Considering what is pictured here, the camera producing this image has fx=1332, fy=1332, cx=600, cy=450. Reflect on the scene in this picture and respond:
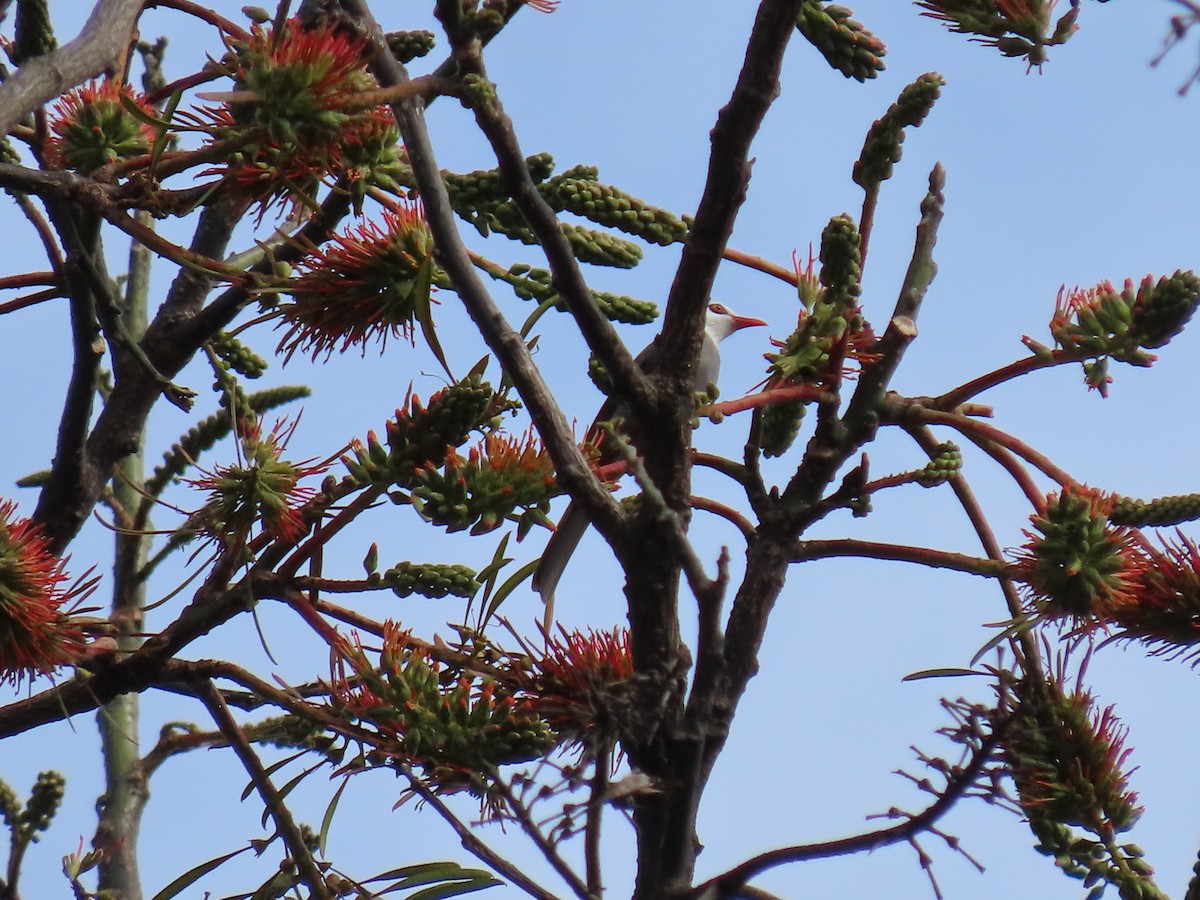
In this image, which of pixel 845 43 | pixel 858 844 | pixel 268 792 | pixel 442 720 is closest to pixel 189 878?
pixel 268 792

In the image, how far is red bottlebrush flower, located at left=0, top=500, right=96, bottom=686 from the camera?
1.58 m

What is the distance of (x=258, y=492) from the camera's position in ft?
5.13

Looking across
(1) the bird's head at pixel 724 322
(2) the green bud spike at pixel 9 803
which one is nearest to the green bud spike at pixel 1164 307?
(2) the green bud spike at pixel 9 803

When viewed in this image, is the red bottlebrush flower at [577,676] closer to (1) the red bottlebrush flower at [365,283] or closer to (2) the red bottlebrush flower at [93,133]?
(1) the red bottlebrush flower at [365,283]

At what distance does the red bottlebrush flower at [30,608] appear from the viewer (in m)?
1.58

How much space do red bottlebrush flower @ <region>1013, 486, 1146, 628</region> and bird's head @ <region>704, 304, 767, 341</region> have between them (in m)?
3.11

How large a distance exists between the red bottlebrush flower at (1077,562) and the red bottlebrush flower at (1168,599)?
55 mm

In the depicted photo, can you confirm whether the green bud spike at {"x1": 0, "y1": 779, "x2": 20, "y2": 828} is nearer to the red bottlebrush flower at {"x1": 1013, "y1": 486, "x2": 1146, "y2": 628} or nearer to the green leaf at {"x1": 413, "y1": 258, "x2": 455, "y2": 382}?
the green leaf at {"x1": 413, "y1": 258, "x2": 455, "y2": 382}

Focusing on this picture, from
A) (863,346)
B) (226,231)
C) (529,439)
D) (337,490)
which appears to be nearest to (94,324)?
(226,231)

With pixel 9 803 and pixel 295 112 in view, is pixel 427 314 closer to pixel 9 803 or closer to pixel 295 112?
pixel 295 112

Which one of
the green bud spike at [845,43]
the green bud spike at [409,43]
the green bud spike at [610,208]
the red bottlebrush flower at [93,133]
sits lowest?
the green bud spike at [845,43]

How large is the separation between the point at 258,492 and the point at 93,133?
54 cm

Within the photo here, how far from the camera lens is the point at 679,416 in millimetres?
1485

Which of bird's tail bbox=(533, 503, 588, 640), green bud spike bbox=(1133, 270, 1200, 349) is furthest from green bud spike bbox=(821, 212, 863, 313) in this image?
bird's tail bbox=(533, 503, 588, 640)
